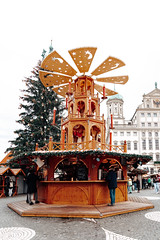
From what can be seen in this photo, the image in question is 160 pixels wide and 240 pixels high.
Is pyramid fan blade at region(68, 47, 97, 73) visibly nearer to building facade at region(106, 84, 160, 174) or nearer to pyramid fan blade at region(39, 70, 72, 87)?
pyramid fan blade at region(39, 70, 72, 87)

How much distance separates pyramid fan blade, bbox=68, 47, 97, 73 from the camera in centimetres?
1315

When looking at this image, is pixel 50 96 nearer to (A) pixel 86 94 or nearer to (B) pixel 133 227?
(A) pixel 86 94

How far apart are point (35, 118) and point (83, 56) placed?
42.9 feet

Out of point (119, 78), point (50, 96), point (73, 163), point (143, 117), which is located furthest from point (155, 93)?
point (73, 163)

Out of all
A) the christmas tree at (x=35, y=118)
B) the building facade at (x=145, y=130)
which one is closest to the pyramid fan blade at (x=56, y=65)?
the christmas tree at (x=35, y=118)

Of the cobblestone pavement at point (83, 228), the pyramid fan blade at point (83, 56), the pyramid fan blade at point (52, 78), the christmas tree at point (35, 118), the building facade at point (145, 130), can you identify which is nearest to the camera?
the cobblestone pavement at point (83, 228)

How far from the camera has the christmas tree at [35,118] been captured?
2323 cm

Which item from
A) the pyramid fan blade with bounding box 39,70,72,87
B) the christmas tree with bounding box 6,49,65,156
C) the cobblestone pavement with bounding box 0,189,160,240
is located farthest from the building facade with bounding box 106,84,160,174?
the cobblestone pavement with bounding box 0,189,160,240

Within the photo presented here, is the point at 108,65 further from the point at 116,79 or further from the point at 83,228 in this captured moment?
the point at 83,228

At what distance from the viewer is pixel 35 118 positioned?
2462 cm

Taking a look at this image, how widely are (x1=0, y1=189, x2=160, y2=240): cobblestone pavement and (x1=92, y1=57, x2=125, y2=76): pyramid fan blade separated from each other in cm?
981

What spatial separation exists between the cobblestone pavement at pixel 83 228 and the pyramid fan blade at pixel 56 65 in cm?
993

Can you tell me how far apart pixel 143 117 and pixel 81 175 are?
5392cm

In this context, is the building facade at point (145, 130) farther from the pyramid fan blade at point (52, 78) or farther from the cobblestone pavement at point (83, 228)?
the cobblestone pavement at point (83, 228)
